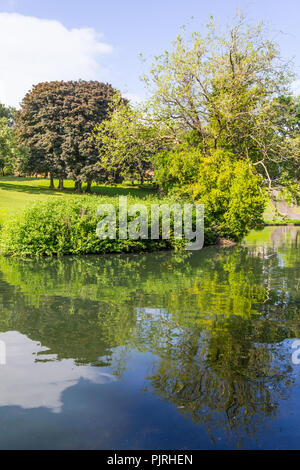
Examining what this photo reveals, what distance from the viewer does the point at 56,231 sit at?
50.7ft

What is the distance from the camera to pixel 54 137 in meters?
43.2

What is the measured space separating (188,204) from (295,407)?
15992 mm

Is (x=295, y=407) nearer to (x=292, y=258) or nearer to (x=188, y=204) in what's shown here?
(x=292, y=258)

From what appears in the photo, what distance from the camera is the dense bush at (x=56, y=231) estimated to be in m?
15.2

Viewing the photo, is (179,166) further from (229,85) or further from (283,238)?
(283,238)

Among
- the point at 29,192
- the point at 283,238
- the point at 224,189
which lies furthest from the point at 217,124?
the point at 29,192

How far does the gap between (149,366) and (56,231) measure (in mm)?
11405

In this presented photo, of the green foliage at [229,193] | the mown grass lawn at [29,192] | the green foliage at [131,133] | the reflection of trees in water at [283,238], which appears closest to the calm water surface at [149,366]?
the green foliage at [229,193]

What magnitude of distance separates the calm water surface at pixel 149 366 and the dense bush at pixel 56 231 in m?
5.45

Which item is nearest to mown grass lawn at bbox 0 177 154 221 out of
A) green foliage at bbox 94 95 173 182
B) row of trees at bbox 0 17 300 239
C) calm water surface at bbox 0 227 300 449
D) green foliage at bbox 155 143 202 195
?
green foliage at bbox 155 143 202 195

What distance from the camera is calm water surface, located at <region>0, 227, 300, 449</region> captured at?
339 centimetres

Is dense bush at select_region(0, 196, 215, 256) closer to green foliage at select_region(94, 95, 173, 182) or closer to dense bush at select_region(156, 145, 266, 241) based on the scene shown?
dense bush at select_region(156, 145, 266, 241)

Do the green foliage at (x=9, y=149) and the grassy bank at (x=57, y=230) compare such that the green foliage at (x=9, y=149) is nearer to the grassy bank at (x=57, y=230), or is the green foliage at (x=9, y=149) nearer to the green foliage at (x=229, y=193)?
the green foliage at (x=229, y=193)
